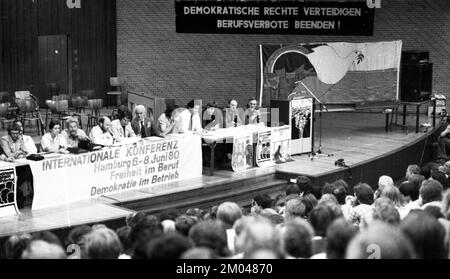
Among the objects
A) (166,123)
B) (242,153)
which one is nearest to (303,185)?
(242,153)

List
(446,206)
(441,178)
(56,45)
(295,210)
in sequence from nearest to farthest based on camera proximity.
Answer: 1. (446,206)
2. (295,210)
3. (441,178)
4. (56,45)

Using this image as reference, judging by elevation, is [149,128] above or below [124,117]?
below

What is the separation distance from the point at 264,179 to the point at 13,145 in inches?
182

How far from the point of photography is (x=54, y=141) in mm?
11078

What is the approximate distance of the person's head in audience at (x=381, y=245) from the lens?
142 inches

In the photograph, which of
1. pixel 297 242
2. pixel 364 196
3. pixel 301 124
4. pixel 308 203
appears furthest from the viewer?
pixel 301 124

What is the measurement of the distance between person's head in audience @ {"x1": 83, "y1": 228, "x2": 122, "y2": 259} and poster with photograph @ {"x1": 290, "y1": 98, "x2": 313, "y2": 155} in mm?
9722

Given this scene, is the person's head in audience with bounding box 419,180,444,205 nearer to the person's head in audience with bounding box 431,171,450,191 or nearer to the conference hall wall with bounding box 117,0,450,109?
the person's head in audience with bounding box 431,171,450,191

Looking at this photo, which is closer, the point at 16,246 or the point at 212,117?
the point at 16,246

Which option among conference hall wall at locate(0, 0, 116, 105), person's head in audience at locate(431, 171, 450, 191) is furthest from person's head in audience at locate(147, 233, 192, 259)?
conference hall wall at locate(0, 0, 116, 105)

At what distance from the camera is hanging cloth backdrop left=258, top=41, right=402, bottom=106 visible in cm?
1566

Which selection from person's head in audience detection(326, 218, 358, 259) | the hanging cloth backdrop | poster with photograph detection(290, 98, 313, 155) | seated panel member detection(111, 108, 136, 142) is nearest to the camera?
person's head in audience detection(326, 218, 358, 259)

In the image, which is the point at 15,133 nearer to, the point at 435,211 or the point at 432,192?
the point at 432,192

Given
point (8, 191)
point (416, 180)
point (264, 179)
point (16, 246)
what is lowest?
point (264, 179)
